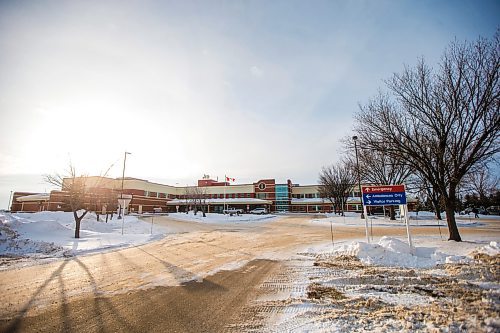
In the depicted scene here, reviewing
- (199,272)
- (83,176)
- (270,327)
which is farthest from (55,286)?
(83,176)

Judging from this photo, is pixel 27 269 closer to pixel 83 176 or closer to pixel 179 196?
pixel 83 176

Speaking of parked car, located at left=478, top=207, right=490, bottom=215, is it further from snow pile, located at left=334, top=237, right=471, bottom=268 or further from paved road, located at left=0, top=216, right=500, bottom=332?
paved road, located at left=0, top=216, right=500, bottom=332

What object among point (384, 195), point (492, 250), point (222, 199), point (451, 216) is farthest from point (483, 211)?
point (222, 199)

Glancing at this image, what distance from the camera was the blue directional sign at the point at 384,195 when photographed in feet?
34.9

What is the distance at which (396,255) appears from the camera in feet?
28.1

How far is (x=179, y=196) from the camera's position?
260ft

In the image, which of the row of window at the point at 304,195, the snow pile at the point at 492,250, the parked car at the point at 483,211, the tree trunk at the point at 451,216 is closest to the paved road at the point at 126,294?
the snow pile at the point at 492,250

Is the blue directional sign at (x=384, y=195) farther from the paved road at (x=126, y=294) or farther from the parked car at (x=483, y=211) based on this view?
the parked car at (x=483, y=211)

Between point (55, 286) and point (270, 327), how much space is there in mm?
5295

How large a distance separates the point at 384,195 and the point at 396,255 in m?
3.00

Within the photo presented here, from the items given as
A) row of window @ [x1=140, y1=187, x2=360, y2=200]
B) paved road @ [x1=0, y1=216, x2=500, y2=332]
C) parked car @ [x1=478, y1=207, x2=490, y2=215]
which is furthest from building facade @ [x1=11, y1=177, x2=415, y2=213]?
paved road @ [x1=0, y1=216, x2=500, y2=332]

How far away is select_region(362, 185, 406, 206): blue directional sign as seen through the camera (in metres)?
10.6

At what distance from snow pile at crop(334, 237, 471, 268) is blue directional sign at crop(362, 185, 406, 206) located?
5.33 feet

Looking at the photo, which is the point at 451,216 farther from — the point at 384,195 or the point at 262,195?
the point at 262,195
